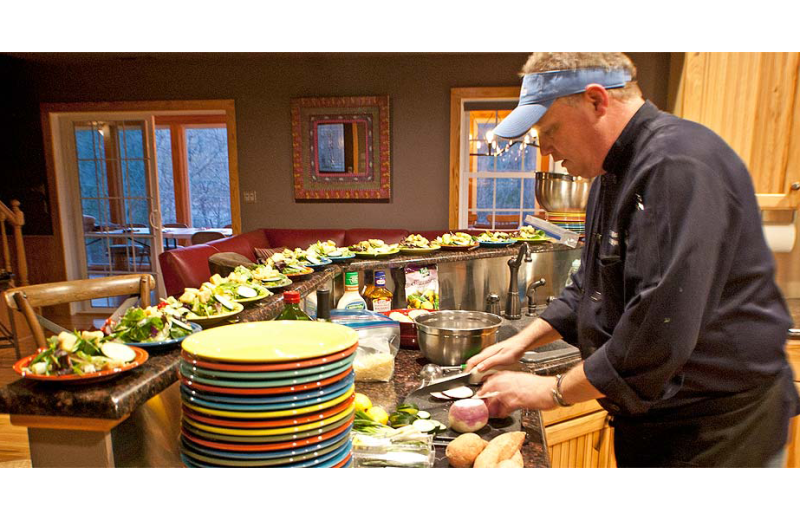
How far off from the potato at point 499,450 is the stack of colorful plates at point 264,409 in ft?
0.94

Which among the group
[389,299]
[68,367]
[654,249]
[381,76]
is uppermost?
[381,76]

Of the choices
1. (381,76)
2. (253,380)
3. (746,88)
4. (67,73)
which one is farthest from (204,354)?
(67,73)

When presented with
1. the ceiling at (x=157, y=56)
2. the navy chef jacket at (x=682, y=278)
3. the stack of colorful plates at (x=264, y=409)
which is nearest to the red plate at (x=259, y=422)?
the stack of colorful plates at (x=264, y=409)

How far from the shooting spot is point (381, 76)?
18.9ft

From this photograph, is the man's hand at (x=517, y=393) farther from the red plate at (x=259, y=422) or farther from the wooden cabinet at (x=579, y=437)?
the wooden cabinet at (x=579, y=437)

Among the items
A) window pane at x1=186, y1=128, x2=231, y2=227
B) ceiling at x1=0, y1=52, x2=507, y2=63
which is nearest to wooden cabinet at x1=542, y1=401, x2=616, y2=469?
ceiling at x1=0, y1=52, x2=507, y2=63

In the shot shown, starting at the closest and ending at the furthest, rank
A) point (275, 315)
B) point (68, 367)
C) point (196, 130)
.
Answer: point (68, 367) → point (275, 315) → point (196, 130)

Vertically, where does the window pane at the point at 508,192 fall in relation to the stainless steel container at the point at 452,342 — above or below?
above

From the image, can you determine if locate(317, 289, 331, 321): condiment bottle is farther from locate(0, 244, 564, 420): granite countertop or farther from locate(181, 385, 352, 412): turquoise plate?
locate(181, 385, 352, 412): turquoise plate

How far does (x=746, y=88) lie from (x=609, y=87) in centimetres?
227

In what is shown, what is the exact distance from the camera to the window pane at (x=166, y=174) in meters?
10.1

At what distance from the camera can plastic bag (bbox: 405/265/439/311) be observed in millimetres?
2234

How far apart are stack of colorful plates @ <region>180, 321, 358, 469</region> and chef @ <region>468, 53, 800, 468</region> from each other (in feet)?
1.58
